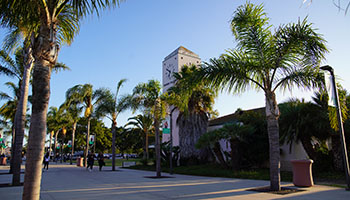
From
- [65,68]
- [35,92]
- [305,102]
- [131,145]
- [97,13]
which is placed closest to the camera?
[35,92]

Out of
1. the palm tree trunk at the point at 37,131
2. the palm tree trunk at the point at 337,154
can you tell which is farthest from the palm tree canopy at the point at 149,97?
the palm tree trunk at the point at 37,131

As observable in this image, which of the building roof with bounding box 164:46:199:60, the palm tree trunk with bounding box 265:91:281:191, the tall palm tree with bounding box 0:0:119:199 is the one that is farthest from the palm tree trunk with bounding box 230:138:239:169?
the building roof with bounding box 164:46:199:60

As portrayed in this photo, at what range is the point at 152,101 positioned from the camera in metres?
16.7

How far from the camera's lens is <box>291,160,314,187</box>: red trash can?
33.8 feet

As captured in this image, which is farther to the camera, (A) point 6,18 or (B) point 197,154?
(B) point 197,154

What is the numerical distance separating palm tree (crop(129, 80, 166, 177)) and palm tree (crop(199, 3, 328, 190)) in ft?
22.5

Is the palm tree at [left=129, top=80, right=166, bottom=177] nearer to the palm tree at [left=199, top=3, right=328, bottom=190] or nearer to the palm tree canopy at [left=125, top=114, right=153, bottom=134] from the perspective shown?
the palm tree at [left=199, top=3, right=328, bottom=190]

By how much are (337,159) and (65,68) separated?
18201mm

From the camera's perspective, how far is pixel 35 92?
16.7ft

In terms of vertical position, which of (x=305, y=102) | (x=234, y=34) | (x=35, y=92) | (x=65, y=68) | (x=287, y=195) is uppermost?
(x=65, y=68)

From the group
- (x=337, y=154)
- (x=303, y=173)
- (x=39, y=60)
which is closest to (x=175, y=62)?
(x=337, y=154)

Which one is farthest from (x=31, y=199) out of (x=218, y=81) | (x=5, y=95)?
(x=5, y=95)

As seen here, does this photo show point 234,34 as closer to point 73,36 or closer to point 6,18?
point 73,36

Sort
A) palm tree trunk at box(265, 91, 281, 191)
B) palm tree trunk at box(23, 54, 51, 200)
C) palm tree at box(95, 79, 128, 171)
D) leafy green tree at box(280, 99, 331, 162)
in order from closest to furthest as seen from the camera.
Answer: palm tree trunk at box(23, 54, 51, 200) < palm tree trunk at box(265, 91, 281, 191) < leafy green tree at box(280, 99, 331, 162) < palm tree at box(95, 79, 128, 171)
